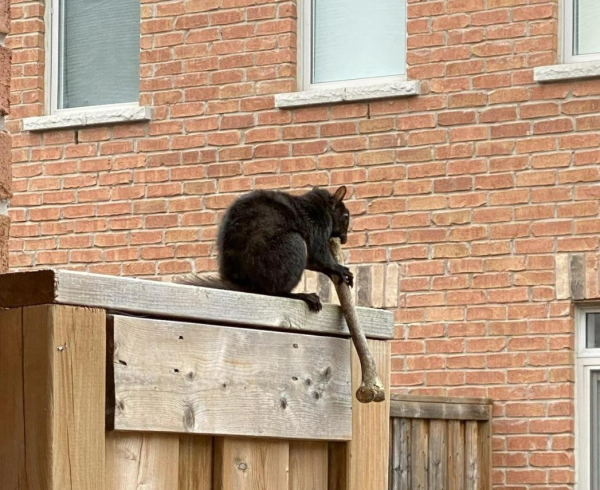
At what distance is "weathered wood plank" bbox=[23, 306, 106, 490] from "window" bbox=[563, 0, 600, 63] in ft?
20.3

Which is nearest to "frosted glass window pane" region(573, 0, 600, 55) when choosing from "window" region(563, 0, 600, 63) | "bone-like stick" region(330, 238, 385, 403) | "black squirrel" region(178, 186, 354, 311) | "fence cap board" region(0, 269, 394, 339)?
"window" region(563, 0, 600, 63)

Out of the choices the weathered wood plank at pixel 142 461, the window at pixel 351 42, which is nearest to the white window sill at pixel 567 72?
the window at pixel 351 42

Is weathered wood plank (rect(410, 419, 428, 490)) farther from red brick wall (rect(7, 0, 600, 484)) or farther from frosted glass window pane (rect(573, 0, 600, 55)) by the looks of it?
frosted glass window pane (rect(573, 0, 600, 55))

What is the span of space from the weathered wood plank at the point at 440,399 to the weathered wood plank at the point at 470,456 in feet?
0.41

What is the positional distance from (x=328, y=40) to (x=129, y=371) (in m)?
6.62

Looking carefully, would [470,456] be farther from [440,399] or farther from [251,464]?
[251,464]

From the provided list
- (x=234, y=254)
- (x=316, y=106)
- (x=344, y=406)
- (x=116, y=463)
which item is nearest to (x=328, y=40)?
(x=316, y=106)

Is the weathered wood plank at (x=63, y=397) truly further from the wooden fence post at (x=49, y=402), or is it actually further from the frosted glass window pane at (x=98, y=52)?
the frosted glass window pane at (x=98, y=52)

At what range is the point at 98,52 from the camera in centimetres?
933

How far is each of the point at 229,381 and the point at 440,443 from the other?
17.1 ft

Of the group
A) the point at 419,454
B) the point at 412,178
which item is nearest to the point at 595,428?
the point at 419,454

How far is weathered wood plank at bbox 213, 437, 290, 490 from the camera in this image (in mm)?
2416

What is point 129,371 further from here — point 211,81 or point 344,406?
point 211,81

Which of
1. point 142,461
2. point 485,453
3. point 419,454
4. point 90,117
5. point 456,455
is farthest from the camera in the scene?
point 90,117
